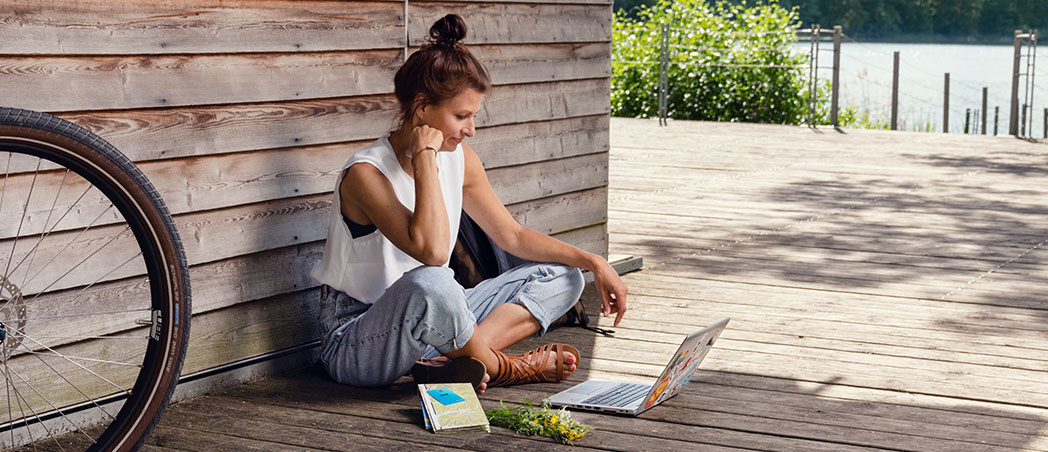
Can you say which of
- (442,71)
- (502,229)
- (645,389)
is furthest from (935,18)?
(442,71)

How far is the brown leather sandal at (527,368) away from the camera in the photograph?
2.99 meters

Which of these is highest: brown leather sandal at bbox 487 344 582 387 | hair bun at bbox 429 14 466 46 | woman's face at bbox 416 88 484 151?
hair bun at bbox 429 14 466 46

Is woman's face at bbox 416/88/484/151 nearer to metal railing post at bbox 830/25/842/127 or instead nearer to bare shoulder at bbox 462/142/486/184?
bare shoulder at bbox 462/142/486/184

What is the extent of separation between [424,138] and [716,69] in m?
10.6

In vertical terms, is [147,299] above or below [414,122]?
below

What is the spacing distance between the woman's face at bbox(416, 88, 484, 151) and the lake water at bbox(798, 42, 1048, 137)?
352 inches

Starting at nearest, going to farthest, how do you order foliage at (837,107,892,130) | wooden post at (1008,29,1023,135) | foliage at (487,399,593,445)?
foliage at (487,399,593,445), wooden post at (1008,29,1023,135), foliage at (837,107,892,130)

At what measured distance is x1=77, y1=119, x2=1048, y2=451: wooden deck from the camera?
2.67 metres

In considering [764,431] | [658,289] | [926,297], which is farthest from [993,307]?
[764,431]

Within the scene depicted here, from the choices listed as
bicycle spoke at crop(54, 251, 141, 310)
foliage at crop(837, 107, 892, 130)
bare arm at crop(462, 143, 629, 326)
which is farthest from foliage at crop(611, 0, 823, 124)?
bicycle spoke at crop(54, 251, 141, 310)

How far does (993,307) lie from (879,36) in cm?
2292

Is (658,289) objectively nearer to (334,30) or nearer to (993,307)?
(993,307)

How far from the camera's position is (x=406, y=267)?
9.99 feet

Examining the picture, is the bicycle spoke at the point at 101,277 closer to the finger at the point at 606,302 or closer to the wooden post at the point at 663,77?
the finger at the point at 606,302
